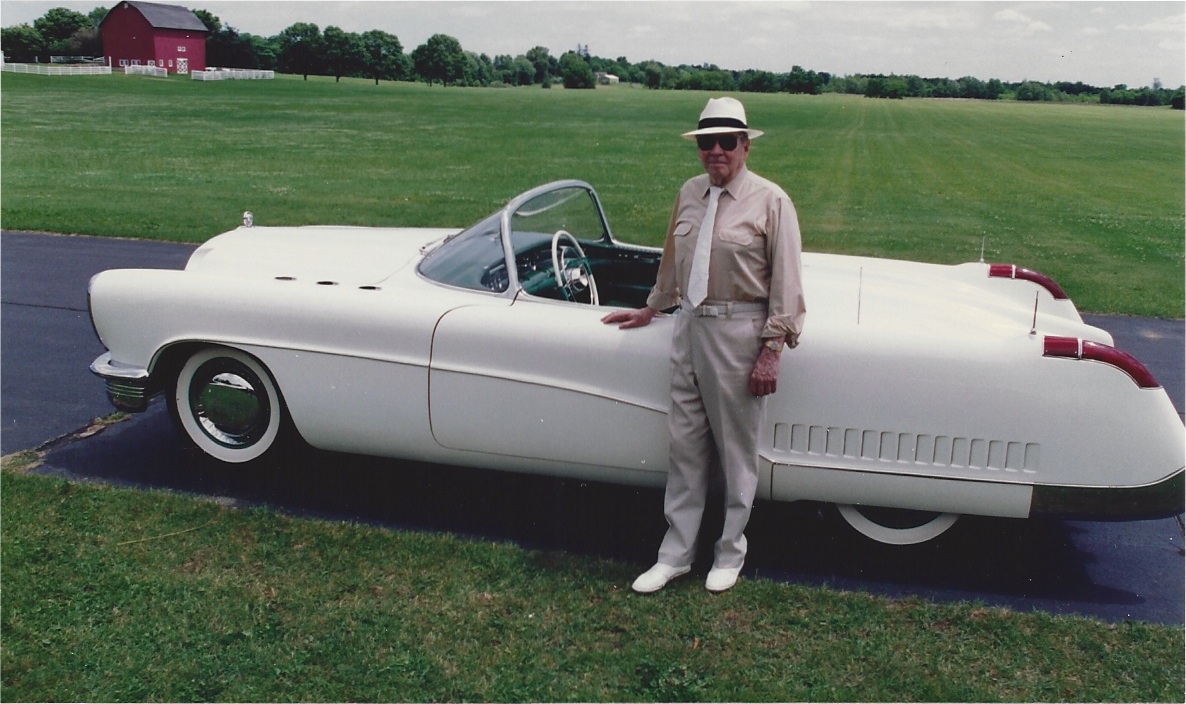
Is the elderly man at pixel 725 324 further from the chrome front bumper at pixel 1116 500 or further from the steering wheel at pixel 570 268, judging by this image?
the chrome front bumper at pixel 1116 500

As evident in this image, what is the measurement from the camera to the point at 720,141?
143 inches

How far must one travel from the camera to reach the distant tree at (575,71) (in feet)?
316

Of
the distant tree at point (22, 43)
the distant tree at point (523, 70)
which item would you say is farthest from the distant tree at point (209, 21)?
the distant tree at point (523, 70)

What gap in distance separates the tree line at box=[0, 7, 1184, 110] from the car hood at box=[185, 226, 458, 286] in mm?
77200

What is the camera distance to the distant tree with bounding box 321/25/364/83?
288 feet

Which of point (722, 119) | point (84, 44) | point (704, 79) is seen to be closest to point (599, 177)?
point (722, 119)

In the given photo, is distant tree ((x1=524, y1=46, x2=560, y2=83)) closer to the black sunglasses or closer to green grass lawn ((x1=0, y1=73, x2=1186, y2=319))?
green grass lawn ((x1=0, y1=73, x2=1186, y2=319))

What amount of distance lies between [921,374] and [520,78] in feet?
332

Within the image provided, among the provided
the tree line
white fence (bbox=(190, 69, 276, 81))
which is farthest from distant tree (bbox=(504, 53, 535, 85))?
white fence (bbox=(190, 69, 276, 81))

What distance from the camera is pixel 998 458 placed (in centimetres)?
377

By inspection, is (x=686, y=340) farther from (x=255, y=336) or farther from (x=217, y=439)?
(x=217, y=439)

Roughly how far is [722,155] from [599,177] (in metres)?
17.0

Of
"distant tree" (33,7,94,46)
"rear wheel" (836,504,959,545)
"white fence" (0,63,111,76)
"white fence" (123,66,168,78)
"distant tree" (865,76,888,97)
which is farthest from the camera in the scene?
"distant tree" (865,76,888,97)

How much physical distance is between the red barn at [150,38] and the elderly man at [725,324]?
85949mm
